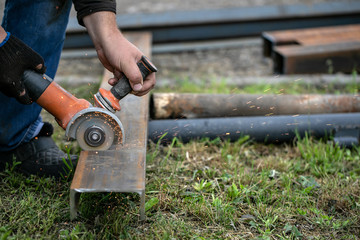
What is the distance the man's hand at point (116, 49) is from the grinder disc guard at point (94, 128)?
197mm

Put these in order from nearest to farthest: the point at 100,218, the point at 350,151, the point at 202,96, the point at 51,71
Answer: the point at 100,218 < the point at 51,71 < the point at 350,151 < the point at 202,96

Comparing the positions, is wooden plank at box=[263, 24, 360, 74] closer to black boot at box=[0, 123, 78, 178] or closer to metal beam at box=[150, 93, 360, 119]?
metal beam at box=[150, 93, 360, 119]

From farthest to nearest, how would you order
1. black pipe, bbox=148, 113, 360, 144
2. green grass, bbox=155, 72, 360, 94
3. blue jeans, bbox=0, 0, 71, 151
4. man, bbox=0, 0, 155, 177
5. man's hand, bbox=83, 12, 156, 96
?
green grass, bbox=155, 72, 360, 94 < black pipe, bbox=148, 113, 360, 144 < blue jeans, bbox=0, 0, 71, 151 < man's hand, bbox=83, 12, 156, 96 < man, bbox=0, 0, 155, 177

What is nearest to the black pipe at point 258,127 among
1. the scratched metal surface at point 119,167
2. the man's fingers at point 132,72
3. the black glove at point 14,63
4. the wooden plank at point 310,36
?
the scratched metal surface at point 119,167

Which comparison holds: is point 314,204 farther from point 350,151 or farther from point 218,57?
point 218,57

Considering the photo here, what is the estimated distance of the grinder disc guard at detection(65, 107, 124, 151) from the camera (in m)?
1.75

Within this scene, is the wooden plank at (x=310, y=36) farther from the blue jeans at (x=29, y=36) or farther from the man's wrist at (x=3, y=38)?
the man's wrist at (x=3, y=38)

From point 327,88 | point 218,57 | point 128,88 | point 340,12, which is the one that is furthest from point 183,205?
point 340,12

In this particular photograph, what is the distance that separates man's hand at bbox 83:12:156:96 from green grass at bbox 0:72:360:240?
0.56 m

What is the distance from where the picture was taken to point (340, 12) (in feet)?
14.6

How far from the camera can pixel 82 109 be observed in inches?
69.3

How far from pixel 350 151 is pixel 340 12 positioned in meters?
2.53

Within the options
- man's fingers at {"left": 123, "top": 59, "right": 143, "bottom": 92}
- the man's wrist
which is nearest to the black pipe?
man's fingers at {"left": 123, "top": 59, "right": 143, "bottom": 92}

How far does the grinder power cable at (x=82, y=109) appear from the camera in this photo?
5.72 ft
